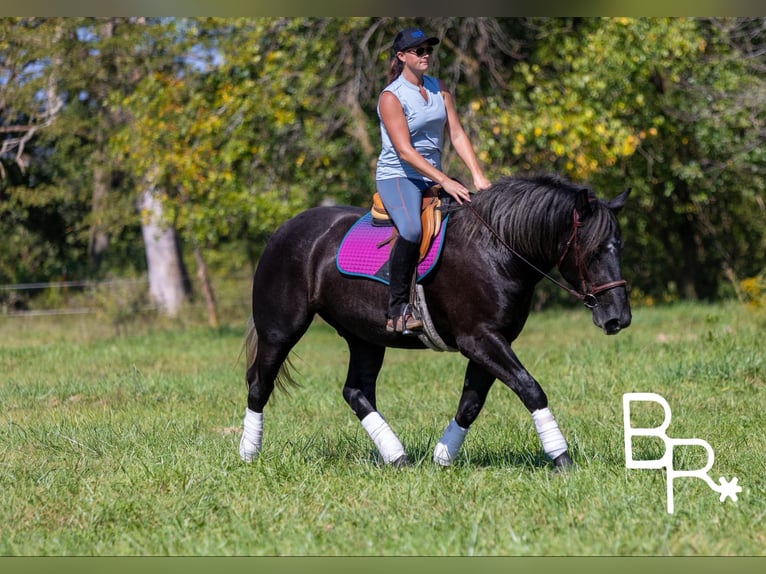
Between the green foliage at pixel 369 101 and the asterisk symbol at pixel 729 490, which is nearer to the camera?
the asterisk symbol at pixel 729 490

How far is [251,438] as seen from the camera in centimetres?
724

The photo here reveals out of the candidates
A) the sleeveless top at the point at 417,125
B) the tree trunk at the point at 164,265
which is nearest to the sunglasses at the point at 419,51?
the sleeveless top at the point at 417,125

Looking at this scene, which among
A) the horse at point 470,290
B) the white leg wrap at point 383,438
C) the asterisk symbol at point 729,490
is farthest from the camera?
the white leg wrap at point 383,438

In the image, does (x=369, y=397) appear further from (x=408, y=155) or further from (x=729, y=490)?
(x=729, y=490)

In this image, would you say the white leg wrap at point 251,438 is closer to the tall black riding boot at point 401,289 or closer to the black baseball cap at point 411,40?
the tall black riding boot at point 401,289

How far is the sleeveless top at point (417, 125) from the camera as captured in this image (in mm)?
6574

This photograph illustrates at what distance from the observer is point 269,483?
20.5 ft

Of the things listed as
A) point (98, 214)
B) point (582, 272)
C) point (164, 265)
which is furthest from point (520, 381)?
point (98, 214)

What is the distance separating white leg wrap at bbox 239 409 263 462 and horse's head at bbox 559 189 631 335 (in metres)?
2.54

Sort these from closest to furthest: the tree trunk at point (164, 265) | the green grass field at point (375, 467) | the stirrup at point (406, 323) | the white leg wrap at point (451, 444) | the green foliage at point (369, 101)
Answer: the green grass field at point (375, 467) → the stirrup at point (406, 323) → the white leg wrap at point (451, 444) → the green foliage at point (369, 101) → the tree trunk at point (164, 265)

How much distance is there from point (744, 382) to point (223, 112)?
421 inches

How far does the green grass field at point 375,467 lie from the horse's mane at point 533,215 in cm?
138

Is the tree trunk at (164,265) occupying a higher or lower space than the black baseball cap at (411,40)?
lower

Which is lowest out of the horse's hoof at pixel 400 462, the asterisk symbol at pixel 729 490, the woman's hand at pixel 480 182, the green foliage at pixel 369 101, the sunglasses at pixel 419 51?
the green foliage at pixel 369 101
